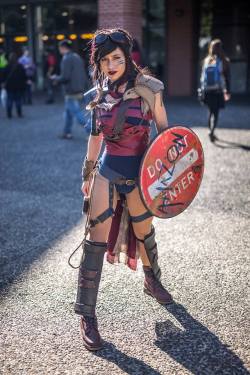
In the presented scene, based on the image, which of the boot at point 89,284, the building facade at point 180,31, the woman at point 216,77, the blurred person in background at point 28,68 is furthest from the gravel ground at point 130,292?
the building facade at point 180,31

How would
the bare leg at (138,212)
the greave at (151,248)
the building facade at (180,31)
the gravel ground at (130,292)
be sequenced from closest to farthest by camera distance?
the gravel ground at (130,292), the bare leg at (138,212), the greave at (151,248), the building facade at (180,31)

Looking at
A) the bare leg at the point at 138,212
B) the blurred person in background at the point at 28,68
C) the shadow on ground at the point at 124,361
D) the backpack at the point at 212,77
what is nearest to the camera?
the shadow on ground at the point at 124,361

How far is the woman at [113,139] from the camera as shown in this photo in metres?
2.75

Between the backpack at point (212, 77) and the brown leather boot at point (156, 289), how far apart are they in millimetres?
5667

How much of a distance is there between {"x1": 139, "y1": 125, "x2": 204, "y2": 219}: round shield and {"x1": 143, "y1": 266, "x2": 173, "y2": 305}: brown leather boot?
56 centimetres

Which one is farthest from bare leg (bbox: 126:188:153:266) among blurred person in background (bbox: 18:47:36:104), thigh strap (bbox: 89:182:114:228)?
blurred person in background (bbox: 18:47:36:104)

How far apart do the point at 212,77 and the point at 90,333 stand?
20.7 feet

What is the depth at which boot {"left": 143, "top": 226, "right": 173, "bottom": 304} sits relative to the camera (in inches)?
123

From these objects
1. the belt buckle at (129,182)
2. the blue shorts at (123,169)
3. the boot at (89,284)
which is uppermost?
the blue shorts at (123,169)

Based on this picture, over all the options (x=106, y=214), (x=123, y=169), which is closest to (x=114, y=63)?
(x=123, y=169)

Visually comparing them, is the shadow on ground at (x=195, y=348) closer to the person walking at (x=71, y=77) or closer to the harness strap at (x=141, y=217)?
the harness strap at (x=141, y=217)

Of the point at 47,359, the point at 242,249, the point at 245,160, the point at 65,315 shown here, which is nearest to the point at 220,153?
the point at 245,160

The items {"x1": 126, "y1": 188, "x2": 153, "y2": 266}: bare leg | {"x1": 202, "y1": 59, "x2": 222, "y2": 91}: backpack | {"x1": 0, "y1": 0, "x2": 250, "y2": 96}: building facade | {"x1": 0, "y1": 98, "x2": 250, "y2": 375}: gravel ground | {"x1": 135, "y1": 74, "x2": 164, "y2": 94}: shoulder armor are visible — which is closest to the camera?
{"x1": 0, "y1": 98, "x2": 250, "y2": 375}: gravel ground

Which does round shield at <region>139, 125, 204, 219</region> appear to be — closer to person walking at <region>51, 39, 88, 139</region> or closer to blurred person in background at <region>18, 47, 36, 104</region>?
person walking at <region>51, 39, 88, 139</region>
